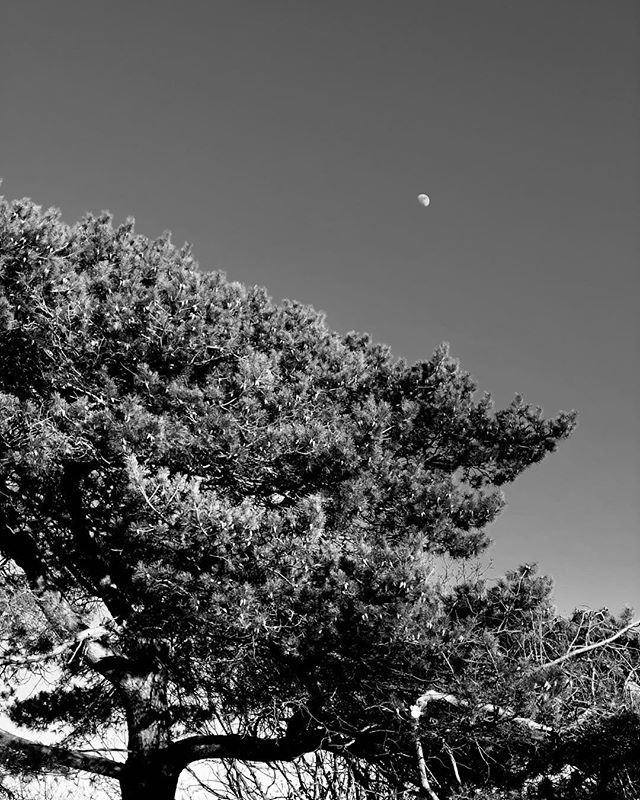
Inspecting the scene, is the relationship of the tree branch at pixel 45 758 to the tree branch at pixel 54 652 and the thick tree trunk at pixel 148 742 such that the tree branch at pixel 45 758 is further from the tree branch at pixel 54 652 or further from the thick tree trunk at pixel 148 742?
the tree branch at pixel 54 652

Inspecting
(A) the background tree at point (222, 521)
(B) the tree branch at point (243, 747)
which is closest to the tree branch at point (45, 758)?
(A) the background tree at point (222, 521)

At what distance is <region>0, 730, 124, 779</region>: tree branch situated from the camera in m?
5.04

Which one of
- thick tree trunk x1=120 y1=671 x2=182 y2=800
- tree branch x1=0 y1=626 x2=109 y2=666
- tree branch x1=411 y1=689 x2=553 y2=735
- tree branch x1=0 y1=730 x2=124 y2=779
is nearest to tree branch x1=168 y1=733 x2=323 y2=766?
thick tree trunk x1=120 y1=671 x2=182 y2=800

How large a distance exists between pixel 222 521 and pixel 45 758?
10.3 ft

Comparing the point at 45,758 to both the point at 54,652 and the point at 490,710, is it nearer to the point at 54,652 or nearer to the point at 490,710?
the point at 54,652

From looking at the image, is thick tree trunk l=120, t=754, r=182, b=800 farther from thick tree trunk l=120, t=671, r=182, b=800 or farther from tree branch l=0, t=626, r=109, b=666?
tree branch l=0, t=626, r=109, b=666

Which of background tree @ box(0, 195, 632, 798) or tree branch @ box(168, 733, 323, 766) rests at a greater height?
background tree @ box(0, 195, 632, 798)

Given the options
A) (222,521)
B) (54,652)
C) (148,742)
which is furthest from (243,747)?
(222,521)

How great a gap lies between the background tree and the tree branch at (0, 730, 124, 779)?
23 mm

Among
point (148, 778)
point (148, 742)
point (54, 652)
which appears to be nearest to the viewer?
point (54, 652)

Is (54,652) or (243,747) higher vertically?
(54,652)

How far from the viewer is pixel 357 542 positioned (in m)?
4.38

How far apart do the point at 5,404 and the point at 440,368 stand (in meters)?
4.39

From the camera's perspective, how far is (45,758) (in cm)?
511
